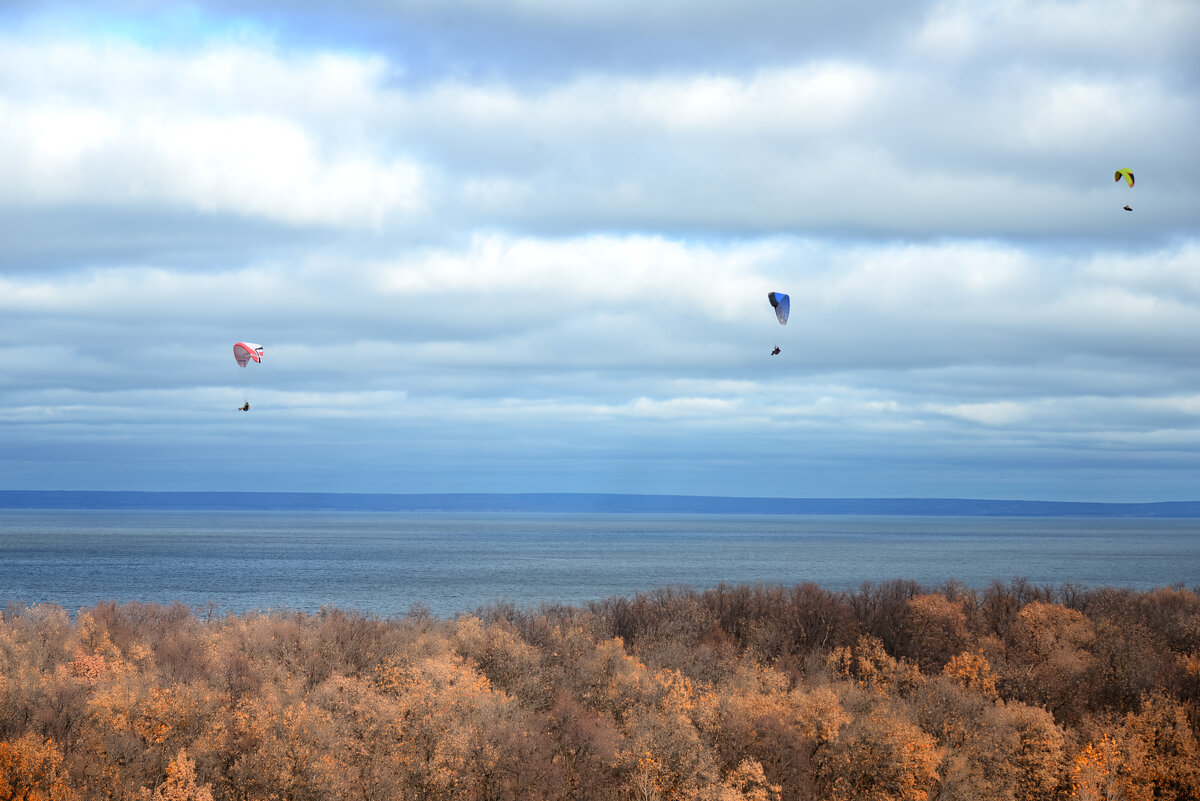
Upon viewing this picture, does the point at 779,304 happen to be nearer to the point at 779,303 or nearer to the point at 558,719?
the point at 779,303

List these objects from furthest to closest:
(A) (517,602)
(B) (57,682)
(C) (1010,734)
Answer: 1. (A) (517,602)
2. (B) (57,682)
3. (C) (1010,734)

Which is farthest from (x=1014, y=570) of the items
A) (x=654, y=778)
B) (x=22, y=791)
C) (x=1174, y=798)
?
(x=22, y=791)

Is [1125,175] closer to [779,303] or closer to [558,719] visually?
[779,303]

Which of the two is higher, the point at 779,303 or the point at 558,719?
the point at 779,303

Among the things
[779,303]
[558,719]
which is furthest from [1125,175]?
[558,719]

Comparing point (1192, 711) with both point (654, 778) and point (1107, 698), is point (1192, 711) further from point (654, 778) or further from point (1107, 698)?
point (654, 778)

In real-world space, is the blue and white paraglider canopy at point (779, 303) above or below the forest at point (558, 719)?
above

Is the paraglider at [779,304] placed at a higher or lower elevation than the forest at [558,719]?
higher

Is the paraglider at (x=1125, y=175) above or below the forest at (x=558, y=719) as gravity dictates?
above
